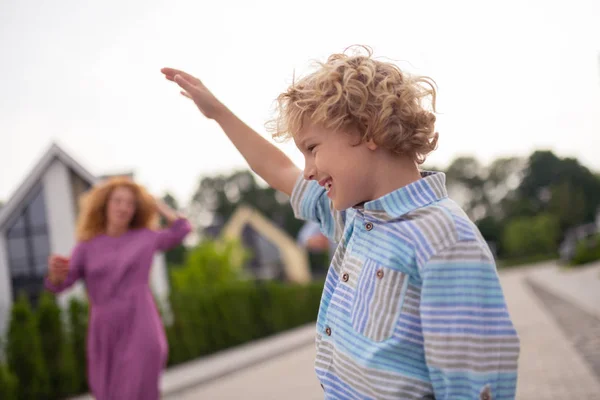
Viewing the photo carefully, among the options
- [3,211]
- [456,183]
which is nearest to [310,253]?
[456,183]

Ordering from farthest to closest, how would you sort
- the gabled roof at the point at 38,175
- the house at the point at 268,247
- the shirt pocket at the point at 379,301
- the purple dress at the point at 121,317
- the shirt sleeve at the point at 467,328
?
the house at the point at 268,247, the gabled roof at the point at 38,175, the purple dress at the point at 121,317, the shirt pocket at the point at 379,301, the shirt sleeve at the point at 467,328

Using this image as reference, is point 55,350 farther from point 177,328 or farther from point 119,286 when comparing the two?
point 119,286

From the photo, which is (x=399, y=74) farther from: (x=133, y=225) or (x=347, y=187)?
(x=133, y=225)

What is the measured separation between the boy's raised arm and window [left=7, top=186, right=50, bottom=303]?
19.4 meters

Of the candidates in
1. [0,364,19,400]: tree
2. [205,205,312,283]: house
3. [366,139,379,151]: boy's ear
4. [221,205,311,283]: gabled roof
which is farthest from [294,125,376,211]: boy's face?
[205,205,312,283]: house

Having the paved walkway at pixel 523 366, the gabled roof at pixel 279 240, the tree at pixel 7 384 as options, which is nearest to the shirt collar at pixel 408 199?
the paved walkway at pixel 523 366

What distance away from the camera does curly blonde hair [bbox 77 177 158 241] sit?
4785 mm

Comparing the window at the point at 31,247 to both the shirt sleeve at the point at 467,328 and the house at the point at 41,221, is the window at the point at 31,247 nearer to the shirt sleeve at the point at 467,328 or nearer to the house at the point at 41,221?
the house at the point at 41,221

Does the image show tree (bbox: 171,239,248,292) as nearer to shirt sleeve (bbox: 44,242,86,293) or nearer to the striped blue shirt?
shirt sleeve (bbox: 44,242,86,293)

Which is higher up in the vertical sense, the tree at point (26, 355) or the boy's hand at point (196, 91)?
the boy's hand at point (196, 91)

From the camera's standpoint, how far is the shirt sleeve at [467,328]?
134cm

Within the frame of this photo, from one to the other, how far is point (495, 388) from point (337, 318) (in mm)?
443

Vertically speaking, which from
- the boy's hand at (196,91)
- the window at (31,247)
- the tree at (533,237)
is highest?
the boy's hand at (196,91)

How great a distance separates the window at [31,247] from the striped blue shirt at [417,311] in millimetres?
20049
